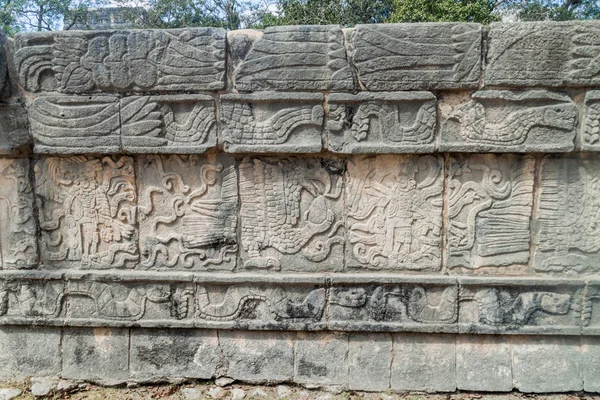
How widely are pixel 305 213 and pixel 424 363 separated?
1.37 meters

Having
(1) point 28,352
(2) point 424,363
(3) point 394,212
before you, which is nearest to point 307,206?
(3) point 394,212

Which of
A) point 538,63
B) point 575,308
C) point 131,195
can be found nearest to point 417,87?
point 538,63

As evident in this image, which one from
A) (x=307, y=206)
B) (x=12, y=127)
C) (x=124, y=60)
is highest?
(x=124, y=60)

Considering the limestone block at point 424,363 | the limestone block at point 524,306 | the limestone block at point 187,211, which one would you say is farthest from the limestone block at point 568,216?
the limestone block at point 187,211

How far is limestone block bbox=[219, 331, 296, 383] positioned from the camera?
3049mm

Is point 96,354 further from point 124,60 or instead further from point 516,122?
point 516,122

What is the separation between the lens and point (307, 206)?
300 cm

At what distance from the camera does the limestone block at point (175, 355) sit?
3.08 m

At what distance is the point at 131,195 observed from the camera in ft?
10.0

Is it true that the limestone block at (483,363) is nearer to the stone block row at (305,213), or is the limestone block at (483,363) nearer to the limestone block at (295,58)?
the stone block row at (305,213)

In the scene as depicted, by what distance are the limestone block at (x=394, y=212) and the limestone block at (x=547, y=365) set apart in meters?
0.87

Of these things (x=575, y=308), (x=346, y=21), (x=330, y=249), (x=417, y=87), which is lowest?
(x=575, y=308)

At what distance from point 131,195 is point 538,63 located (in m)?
2.89

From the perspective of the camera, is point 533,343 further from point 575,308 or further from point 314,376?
point 314,376
